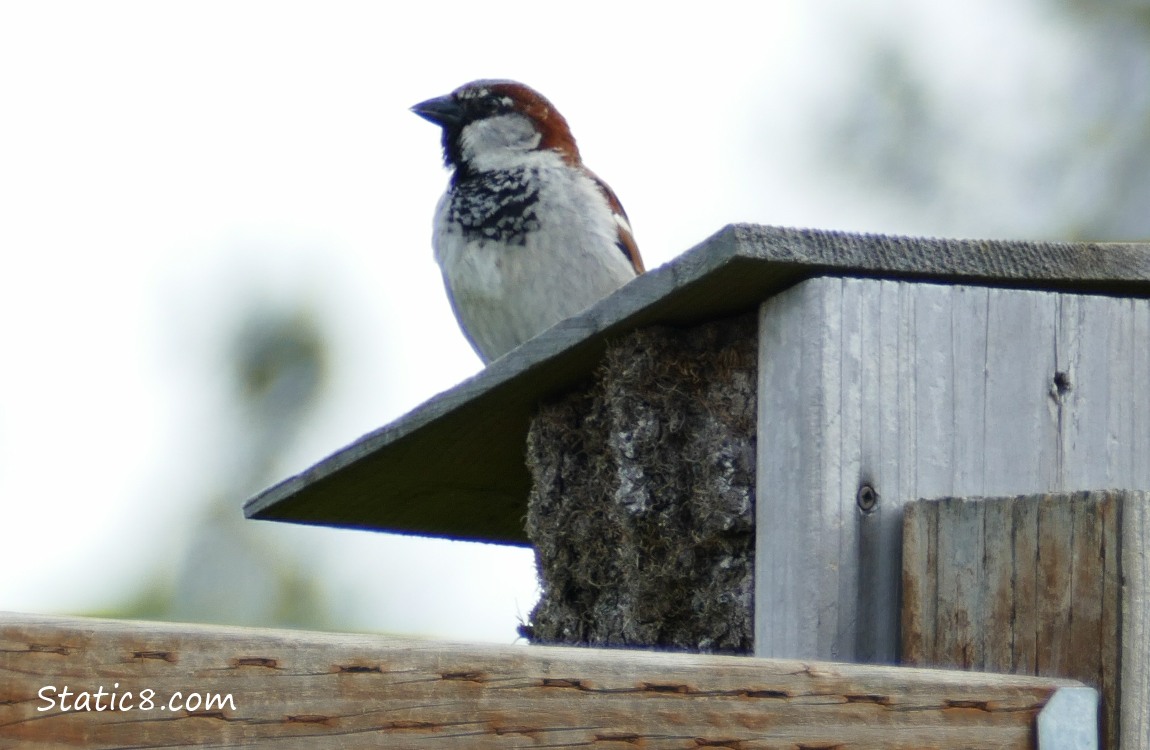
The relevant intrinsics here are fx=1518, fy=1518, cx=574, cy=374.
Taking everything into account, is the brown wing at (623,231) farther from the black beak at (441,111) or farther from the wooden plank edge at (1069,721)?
the wooden plank edge at (1069,721)

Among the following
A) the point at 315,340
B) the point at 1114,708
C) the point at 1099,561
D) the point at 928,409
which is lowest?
the point at 1114,708

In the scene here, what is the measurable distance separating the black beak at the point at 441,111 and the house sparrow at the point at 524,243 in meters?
0.29

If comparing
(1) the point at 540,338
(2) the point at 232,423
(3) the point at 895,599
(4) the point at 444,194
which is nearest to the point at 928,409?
(3) the point at 895,599

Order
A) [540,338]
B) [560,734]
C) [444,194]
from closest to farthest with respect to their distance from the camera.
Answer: [560,734]
[540,338]
[444,194]

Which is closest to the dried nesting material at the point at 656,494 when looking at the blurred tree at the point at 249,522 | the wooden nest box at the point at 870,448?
the wooden nest box at the point at 870,448

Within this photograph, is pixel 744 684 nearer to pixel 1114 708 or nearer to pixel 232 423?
pixel 1114 708

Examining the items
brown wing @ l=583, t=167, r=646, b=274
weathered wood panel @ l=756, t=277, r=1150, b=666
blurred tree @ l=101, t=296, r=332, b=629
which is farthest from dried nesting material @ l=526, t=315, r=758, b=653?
blurred tree @ l=101, t=296, r=332, b=629

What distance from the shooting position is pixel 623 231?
368 cm

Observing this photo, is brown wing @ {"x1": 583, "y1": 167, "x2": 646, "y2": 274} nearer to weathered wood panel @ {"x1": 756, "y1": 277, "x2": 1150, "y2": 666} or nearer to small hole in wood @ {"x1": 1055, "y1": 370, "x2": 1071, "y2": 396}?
weathered wood panel @ {"x1": 756, "y1": 277, "x2": 1150, "y2": 666}

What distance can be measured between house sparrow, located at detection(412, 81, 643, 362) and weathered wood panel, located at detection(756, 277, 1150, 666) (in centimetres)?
155

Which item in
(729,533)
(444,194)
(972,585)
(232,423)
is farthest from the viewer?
(232,423)

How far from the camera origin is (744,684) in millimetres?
1180

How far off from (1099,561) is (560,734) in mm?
601

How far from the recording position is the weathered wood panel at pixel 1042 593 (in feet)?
4.60
